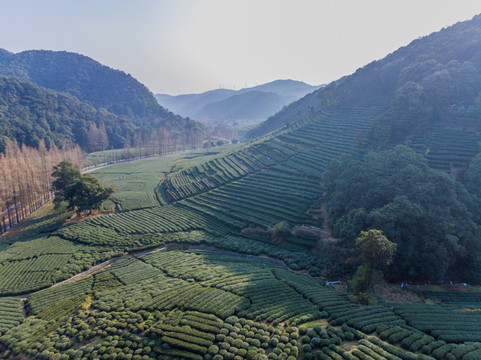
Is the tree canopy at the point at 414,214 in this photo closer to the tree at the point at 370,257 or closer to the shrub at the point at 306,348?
the tree at the point at 370,257

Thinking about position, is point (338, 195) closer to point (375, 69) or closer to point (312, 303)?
point (312, 303)

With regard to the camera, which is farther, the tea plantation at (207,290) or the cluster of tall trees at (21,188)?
the cluster of tall trees at (21,188)

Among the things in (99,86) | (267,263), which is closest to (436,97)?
(267,263)

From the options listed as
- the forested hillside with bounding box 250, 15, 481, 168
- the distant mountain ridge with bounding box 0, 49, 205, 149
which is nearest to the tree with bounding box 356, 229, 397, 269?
the forested hillside with bounding box 250, 15, 481, 168

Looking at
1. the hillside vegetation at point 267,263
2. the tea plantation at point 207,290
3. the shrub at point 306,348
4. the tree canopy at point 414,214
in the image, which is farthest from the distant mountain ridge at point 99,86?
the shrub at point 306,348

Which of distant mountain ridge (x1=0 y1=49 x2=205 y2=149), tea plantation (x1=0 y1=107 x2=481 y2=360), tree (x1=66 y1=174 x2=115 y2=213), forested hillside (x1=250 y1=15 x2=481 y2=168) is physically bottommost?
tea plantation (x1=0 y1=107 x2=481 y2=360)

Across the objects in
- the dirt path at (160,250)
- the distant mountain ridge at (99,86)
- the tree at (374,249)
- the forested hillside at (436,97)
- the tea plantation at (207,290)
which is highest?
the distant mountain ridge at (99,86)

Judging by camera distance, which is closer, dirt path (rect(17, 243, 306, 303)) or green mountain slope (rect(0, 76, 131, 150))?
dirt path (rect(17, 243, 306, 303))

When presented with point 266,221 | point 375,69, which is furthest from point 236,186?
point 375,69

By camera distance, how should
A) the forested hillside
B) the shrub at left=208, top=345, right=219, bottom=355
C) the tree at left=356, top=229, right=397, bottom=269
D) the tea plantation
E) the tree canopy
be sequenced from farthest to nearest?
1. the forested hillside
2. the tree canopy
3. the tree at left=356, top=229, right=397, bottom=269
4. the tea plantation
5. the shrub at left=208, top=345, right=219, bottom=355

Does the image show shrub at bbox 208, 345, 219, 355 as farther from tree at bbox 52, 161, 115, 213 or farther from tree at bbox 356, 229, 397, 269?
tree at bbox 52, 161, 115, 213
